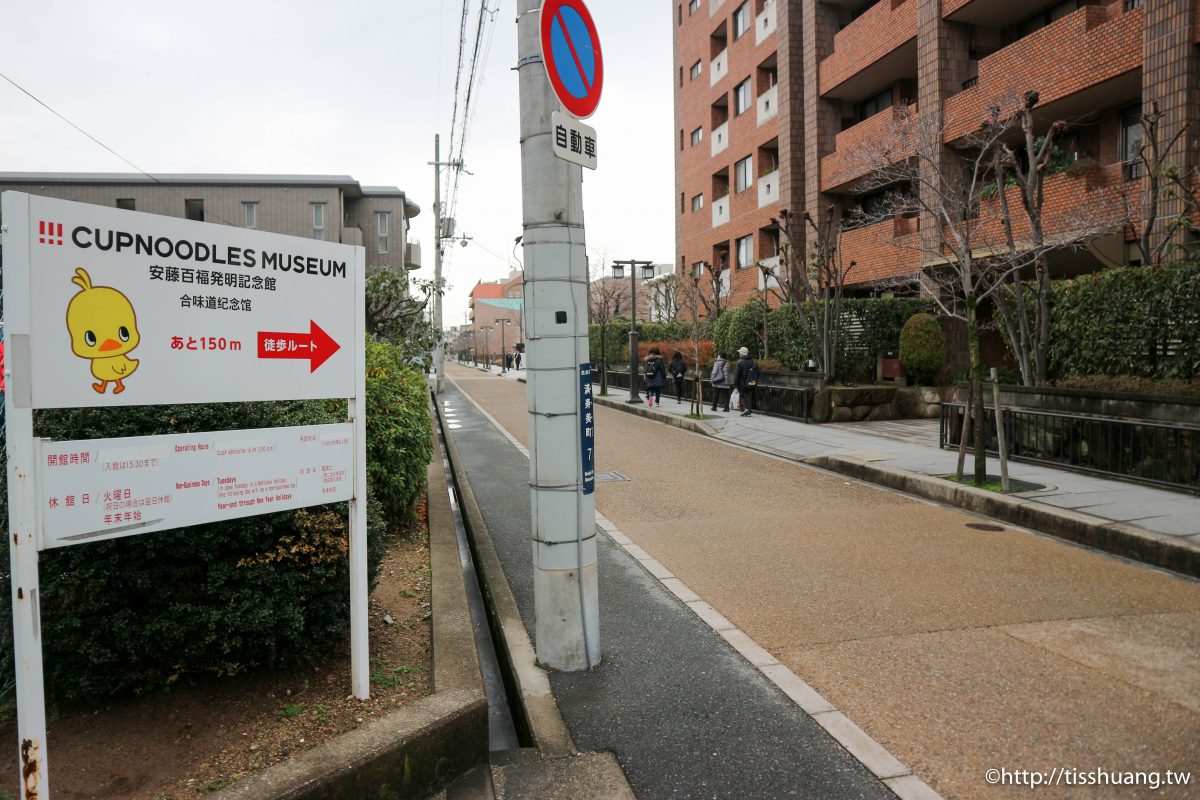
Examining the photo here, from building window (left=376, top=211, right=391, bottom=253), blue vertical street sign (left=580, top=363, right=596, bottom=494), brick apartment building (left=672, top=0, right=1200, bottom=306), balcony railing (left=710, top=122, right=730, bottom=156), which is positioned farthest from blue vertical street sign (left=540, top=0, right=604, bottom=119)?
building window (left=376, top=211, right=391, bottom=253)

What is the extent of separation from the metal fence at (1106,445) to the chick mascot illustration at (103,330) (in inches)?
358

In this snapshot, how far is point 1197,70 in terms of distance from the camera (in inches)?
563

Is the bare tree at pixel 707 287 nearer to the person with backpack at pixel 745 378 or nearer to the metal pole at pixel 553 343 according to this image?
the person with backpack at pixel 745 378

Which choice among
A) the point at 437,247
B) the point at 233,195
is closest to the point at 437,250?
the point at 437,247

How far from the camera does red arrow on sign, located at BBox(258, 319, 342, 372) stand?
3.24 metres

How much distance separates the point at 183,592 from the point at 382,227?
142 feet

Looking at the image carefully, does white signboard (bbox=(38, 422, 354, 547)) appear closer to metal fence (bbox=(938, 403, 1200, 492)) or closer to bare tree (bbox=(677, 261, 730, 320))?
metal fence (bbox=(938, 403, 1200, 492))

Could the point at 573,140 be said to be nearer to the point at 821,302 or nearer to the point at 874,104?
the point at 821,302

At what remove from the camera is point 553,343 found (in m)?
4.11

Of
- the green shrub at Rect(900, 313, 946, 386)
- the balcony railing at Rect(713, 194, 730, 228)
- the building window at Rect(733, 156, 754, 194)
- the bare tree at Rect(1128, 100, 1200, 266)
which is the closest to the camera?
the bare tree at Rect(1128, 100, 1200, 266)

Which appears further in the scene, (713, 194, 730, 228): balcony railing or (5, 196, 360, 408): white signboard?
(713, 194, 730, 228): balcony railing

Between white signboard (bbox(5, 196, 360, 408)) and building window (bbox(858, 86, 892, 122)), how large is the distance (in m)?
25.5

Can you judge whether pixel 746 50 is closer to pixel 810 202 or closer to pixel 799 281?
pixel 810 202

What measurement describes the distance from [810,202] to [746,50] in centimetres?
866
